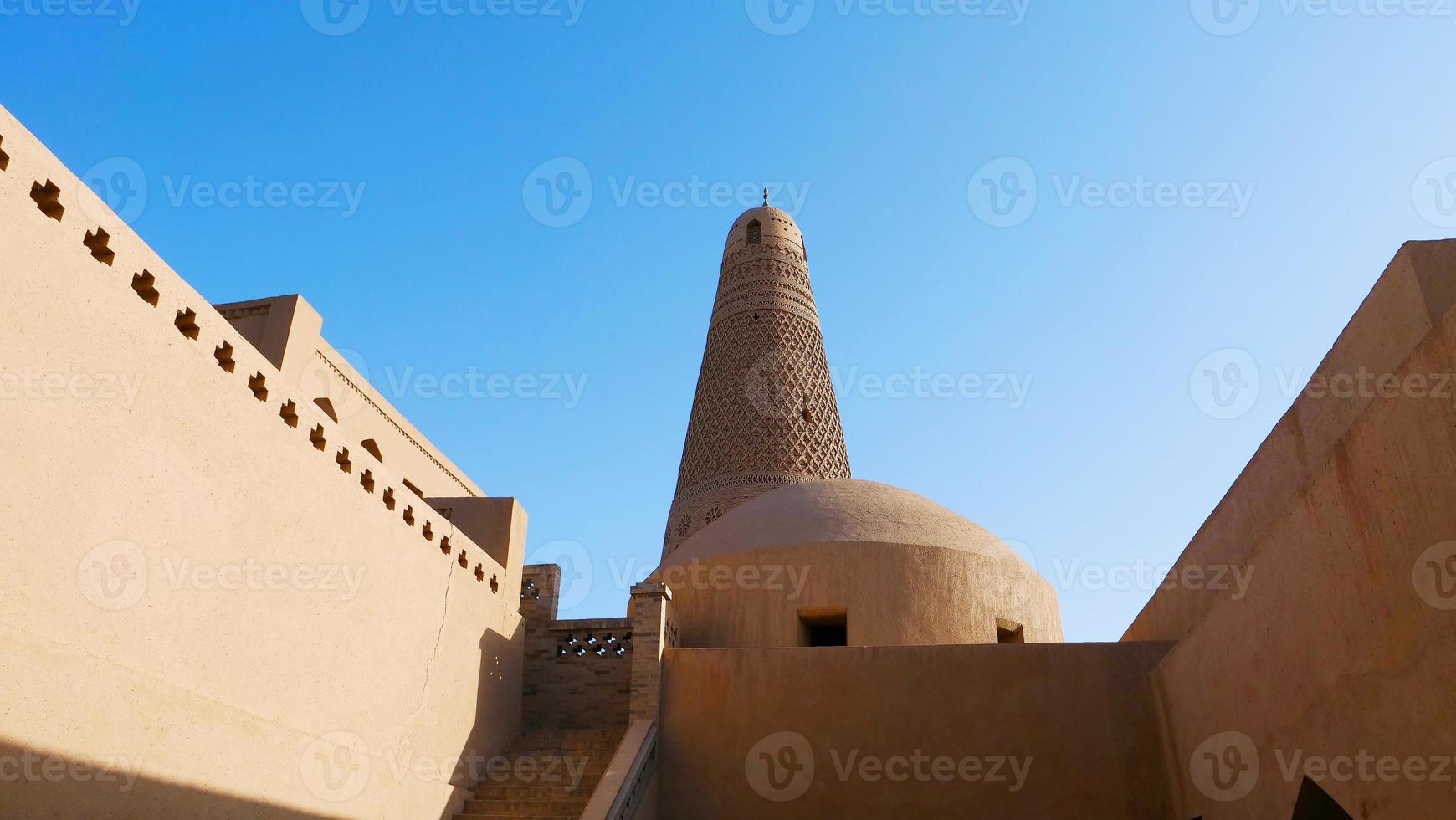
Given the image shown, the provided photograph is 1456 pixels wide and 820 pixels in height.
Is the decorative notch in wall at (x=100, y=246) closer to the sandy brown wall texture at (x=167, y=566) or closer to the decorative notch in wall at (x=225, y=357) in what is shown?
the sandy brown wall texture at (x=167, y=566)

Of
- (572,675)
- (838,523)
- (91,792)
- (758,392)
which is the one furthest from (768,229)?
(91,792)

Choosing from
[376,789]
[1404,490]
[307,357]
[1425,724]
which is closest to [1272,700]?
[1425,724]

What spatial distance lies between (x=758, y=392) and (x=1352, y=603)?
10280 mm

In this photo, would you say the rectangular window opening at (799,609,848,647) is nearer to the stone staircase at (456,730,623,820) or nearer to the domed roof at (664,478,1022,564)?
the domed roof at (664,478,1022,564)

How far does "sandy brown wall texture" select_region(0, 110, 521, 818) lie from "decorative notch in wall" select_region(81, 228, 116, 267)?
1cm

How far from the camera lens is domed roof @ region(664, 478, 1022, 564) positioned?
1060cm

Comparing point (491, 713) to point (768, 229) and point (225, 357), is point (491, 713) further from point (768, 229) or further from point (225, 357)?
point (768, 229)

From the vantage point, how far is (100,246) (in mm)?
5273

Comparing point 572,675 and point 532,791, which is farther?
point 572,675

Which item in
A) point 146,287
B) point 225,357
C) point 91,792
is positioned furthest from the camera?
point 225,357

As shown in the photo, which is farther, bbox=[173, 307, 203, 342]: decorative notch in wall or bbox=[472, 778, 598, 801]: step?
bbox=[472, 778, 598, 801]: step

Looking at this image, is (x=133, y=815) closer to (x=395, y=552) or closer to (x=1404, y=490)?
(x=395, y=552)

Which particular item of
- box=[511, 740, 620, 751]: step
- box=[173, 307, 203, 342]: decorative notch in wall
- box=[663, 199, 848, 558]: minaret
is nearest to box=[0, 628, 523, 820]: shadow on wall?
box=[173, 307, 203, 342]: decorative notch in wall

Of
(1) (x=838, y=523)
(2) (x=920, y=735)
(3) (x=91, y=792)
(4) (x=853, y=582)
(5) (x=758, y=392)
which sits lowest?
(3) (x=91, y=792)
